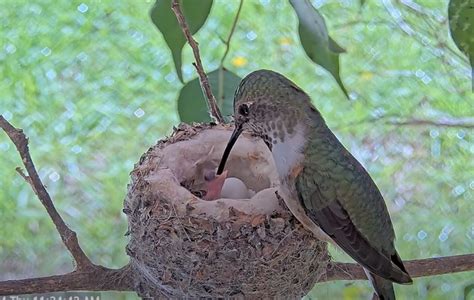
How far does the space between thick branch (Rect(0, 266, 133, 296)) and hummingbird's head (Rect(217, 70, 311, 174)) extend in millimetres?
261

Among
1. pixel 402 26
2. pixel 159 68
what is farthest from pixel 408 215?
pixel 159 68

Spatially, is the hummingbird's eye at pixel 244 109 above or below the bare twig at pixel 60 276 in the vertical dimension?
below

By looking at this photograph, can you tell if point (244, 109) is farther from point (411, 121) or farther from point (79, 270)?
point (411, 121)

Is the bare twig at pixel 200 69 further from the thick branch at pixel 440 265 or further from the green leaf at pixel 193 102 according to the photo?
the thick branch at pixel 440 265

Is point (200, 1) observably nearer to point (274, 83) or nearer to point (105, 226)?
point (274, 83)

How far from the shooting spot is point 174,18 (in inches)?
43.6

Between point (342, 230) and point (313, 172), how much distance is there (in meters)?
0.08

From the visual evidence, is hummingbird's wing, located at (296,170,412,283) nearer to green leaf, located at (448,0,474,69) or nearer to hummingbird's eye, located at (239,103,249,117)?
hummingbird's eye, located at (239,103,249,117)

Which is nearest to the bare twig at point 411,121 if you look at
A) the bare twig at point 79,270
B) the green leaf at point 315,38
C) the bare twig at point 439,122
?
the bare twig at point 439,122

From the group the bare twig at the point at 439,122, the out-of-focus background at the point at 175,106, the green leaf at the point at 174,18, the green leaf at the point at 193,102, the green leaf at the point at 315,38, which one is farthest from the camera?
the bare twig at the point at 439,122

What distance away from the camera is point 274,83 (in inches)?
45.6

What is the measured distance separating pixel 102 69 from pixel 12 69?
296mm

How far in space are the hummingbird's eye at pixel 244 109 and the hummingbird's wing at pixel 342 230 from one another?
11 cm

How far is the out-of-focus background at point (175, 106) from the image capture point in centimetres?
266
